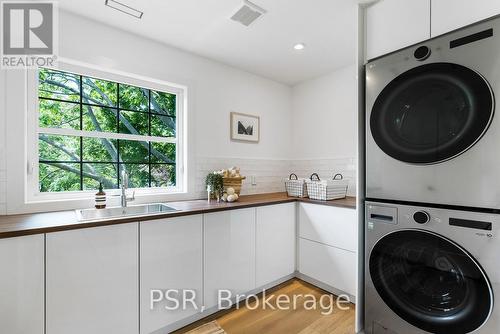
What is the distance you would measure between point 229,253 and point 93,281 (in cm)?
93

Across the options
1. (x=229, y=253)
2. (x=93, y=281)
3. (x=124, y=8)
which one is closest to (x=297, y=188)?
(x=229, y=253)

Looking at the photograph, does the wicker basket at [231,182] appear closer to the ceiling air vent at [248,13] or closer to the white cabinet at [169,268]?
the white cabinet at [169,268]

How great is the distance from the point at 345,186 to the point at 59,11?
280 centimetres

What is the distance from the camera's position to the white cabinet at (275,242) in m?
2.15

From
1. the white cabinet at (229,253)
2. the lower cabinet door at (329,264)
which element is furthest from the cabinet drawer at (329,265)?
the white cabinet at (229,253)

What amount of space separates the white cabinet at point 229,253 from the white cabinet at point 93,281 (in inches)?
20.3

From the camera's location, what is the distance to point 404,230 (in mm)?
1392

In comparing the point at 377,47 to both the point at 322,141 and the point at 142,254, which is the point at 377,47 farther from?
the point at 142,254

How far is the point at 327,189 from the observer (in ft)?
7.41

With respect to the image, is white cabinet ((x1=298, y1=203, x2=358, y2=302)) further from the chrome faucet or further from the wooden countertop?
the chrome faucet

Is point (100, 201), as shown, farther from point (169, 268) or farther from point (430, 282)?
point (430, 282)

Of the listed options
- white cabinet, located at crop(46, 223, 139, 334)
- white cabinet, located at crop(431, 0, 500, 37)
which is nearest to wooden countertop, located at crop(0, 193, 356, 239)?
white cabinet, located at crop(46, 223, 139, 334)

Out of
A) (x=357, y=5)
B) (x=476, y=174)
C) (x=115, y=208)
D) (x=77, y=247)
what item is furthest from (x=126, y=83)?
(x=476, y=174)

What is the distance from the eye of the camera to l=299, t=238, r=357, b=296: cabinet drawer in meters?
1.98
